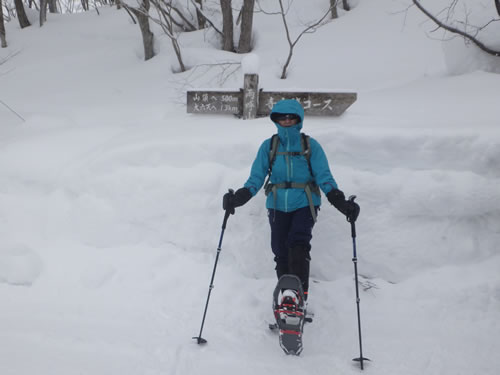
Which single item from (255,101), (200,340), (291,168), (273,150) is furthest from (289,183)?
(255,101)

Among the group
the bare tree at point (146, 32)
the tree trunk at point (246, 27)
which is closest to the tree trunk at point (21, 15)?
the bare tree at point (146, 32)

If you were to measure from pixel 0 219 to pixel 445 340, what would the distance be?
5309 mm

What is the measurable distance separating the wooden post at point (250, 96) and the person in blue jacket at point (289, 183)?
6.81ft

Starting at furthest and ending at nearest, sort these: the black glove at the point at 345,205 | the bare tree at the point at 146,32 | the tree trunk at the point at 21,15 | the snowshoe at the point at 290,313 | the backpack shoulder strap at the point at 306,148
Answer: the tree trunk at the point at 21,15, the bare tree at the point at 146,32, the backpack shoulder strap at the point at 306,148, the black glove at the point at 345,205, the snowshoe at the point at 290,313

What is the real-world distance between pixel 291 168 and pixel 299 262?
0.87 meters

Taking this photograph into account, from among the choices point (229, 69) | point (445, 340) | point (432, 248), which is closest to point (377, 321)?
point (445, 340)

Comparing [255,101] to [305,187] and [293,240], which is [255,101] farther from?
[293,240]

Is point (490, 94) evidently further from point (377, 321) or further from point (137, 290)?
point (137, 290)

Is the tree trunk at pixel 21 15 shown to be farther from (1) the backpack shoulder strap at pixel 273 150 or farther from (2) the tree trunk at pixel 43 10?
(1) the backpack shoulder strap at pixel 273 150

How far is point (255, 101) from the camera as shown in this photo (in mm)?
5078

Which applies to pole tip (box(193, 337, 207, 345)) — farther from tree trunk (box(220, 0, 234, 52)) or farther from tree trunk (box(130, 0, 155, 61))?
tree trunk (box(130, 0, 155, 61))

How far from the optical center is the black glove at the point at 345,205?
2660 millimetres

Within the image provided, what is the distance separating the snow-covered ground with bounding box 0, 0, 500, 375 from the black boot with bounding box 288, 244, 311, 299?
2.05 ft

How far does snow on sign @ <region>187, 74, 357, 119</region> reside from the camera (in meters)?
4.71
